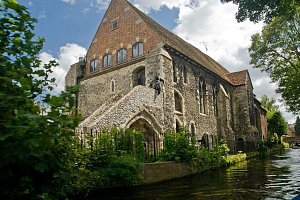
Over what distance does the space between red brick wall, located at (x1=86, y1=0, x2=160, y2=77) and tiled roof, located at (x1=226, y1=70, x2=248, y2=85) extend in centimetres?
1765

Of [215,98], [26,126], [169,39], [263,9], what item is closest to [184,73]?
[169,39]

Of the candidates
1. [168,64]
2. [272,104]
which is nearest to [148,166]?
[168,64]

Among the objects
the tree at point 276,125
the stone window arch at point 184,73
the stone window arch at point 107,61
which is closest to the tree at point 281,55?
the stone window arch at point 184,73

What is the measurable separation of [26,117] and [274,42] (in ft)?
102

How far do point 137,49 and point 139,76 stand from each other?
2394mm

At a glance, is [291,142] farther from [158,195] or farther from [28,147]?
[28,147]

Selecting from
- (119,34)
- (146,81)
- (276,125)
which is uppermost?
(119,34)

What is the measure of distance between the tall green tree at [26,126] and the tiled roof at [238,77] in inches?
1396

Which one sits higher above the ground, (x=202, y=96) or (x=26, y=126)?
(x=202, y=96)

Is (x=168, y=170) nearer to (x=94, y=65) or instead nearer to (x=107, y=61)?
(x=107, y=61)

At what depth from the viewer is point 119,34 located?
24828 millimetres

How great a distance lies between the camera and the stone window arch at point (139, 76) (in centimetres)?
2241

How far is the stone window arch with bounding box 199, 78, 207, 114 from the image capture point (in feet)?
88.1

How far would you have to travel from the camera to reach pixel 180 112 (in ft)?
74.4
